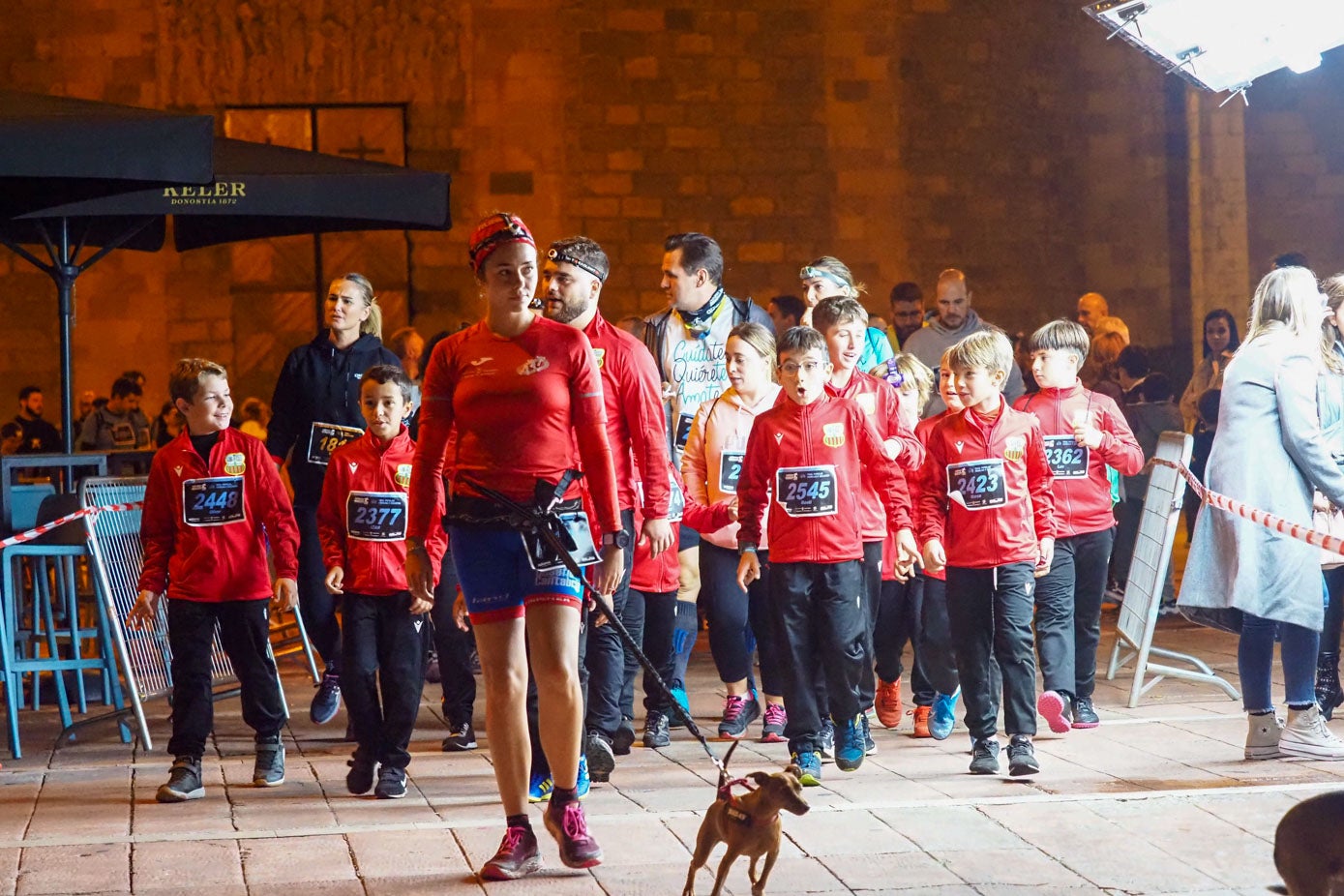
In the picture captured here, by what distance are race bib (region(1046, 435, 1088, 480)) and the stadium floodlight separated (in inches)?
65.7

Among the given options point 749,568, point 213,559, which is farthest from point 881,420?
point 213,559

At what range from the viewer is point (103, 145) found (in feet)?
23.0

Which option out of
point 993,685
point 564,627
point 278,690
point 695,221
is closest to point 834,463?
point 993,685

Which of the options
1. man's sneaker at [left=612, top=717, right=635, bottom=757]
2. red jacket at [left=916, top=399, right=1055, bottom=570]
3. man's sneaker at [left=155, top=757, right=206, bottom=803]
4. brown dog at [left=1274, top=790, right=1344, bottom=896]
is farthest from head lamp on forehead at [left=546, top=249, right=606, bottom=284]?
brown dog at [left=1274, top=790, right=1344, bottom=896]

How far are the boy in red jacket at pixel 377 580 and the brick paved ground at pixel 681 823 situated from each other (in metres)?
0.20

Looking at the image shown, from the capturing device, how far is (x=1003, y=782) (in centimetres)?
565

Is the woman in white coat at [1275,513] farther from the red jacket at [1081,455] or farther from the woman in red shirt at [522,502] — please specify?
the woman in red shirt at [522,502]

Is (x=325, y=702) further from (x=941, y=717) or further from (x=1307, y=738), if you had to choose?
(x=1307, y=738)

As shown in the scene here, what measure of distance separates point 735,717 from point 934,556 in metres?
1.32

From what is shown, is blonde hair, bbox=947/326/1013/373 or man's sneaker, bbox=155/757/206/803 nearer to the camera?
man's sneaker, bbox=155/757/206/803

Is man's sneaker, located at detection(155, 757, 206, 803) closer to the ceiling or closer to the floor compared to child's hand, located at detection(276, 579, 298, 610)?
closer to the floor

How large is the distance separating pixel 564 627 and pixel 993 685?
222cm

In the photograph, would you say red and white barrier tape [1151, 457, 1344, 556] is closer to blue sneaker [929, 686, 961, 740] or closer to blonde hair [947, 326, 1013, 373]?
blonde hair [947, 326, 1013, 373]

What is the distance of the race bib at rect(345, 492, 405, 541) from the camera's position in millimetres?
5980
